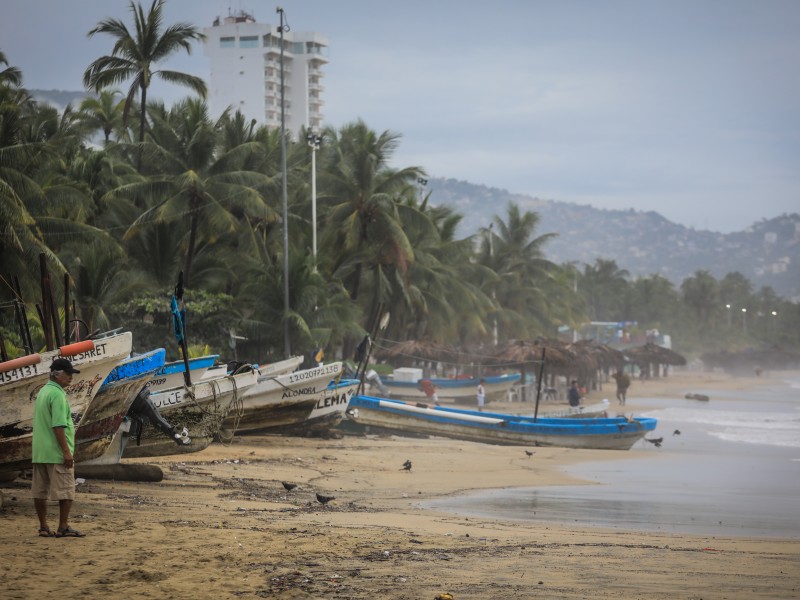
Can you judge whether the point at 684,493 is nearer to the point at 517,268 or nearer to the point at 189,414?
the point at 189,414

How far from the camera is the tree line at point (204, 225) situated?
27.0 m

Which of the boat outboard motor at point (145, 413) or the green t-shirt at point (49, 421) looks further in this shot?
the boat outboard motor at point (145, 413)

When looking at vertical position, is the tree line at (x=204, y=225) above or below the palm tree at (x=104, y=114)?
below

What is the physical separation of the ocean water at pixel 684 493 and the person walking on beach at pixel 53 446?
21.0 ft

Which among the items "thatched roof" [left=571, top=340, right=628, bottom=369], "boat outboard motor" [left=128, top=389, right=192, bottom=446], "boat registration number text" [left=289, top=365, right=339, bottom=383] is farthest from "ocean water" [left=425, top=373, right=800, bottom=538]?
"thatched roof" [left=571, top=340, right=628, bottom=369]

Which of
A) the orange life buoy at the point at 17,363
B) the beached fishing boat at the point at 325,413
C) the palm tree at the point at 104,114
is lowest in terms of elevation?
the beached fishing boat at the point at 325,413

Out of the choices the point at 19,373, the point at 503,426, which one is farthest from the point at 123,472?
the point at 503,426

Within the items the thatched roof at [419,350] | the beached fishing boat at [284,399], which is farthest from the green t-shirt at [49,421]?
the thatched roof at [419,350]

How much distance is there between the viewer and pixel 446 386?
144 feet

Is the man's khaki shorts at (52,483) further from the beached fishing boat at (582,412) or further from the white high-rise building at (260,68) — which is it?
the white high-rise building at (260,68)

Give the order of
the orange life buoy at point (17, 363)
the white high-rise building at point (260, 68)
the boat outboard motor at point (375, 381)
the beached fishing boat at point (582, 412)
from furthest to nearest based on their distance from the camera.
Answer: the white high-rise building at point (260, 68)
the boat outboard motor at point (375, 381)
the beached fishing boat at point (582, 412)
the orange life buoy at point (17, 363)

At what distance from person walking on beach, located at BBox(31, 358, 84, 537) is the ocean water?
6406 mm

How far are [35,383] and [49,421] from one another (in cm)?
228

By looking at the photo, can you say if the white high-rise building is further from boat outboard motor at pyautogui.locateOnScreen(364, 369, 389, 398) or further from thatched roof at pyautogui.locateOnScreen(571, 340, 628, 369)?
boat outboard motor at pyautogui.locateOnScreen(364, 369, 389, 398)
